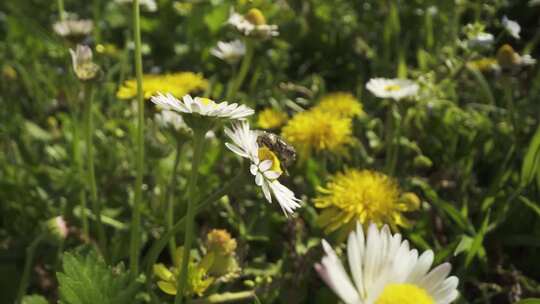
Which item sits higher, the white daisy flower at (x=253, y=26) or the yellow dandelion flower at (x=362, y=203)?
the white daisy flower at (x=253, y=26)

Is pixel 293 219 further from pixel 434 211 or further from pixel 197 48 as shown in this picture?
pixel 197 48

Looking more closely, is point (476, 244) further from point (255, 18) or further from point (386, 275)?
point (255, 18)

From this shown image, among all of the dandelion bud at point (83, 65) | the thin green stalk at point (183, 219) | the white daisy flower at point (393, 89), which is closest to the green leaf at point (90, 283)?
the thin green stalk at point (183, 219)

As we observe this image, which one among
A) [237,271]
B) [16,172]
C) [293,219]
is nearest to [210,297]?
Answer: [237,271]

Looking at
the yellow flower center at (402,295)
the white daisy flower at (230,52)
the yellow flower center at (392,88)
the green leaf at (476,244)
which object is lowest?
the green leaf at (476,244)

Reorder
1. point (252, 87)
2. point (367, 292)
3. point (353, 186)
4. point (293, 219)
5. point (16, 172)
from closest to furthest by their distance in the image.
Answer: point (367, 292), point (353, 186), point (293, 219), point (16, 172), point (252, 87)

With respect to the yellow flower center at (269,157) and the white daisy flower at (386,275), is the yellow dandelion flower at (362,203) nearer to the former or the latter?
the yellow flower center at (269,157)

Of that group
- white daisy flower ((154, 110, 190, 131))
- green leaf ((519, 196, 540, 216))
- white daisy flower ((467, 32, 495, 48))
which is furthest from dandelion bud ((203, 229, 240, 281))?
white daisy flower ((467, 32, 495, 48))
